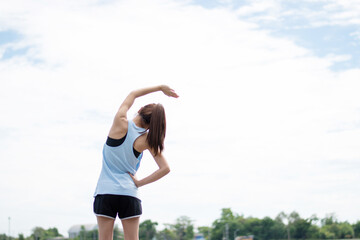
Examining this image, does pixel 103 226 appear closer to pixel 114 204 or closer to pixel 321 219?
pixel 114 204

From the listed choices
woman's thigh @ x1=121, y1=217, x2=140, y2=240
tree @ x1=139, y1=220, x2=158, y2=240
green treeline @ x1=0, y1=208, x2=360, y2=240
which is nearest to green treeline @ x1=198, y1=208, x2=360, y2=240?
green treeline @ x1=0, y1=208, x2=360, y2=240

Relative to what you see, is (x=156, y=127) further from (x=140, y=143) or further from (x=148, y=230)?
(x=148, y=230)

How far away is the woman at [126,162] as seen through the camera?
3.55 metres

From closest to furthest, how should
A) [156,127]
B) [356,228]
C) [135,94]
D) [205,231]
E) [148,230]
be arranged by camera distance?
[156,127] < [135,94] < [356,228] < [148,230] < [205,231]

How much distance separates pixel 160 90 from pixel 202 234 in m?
135

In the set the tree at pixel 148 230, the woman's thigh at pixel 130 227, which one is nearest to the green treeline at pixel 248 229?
the tree at pixel 148 230

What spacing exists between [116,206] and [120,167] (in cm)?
28

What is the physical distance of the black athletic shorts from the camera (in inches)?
140

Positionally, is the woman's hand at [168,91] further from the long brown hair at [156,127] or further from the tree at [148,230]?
the tree at [148,230]

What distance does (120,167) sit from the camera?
3.61m

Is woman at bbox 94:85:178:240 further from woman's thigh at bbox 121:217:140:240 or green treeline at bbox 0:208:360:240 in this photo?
green treeline at bbox 0:208:360:240

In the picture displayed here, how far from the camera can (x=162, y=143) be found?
3611 mm

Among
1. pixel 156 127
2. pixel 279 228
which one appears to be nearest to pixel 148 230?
pixel 279 228

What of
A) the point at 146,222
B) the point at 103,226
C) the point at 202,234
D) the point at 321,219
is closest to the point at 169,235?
the point at 146,222
